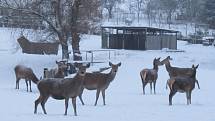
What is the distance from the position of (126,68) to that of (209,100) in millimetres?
16903

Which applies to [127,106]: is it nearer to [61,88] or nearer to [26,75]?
Answer: [61,88]

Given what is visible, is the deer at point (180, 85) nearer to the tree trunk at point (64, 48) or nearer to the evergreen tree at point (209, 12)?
the tree trunk at point (64, 48)

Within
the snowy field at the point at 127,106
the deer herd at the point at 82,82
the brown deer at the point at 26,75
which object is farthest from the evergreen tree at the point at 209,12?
the brown deer at the point at 26,75

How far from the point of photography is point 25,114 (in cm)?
1644

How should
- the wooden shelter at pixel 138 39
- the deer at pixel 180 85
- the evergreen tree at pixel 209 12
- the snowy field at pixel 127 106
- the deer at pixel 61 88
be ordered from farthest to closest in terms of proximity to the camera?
the evergreen tree at pixel 209 12 < the wooden shelter at pixel 138 39 < the deer at pixel 180 85 < the deer at pixel 61 88 < the snowy field at pixel 127 106

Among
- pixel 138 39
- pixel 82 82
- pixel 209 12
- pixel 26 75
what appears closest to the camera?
pixel 82 82

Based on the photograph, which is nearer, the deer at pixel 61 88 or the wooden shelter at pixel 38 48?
the deer at pixel 61 88

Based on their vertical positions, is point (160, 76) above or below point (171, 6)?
below

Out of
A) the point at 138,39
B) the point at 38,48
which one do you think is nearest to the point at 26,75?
the point at 38,48

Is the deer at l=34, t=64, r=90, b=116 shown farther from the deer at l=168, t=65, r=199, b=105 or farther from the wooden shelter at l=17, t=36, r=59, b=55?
the wooden shelter at l=17, t=36, r=59, b=55

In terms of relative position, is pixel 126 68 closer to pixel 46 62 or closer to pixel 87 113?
pixel 46 62

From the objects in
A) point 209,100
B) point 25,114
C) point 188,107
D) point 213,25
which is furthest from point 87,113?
point 213,25

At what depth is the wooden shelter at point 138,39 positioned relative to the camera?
63062 mm

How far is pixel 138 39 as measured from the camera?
63438 mm
